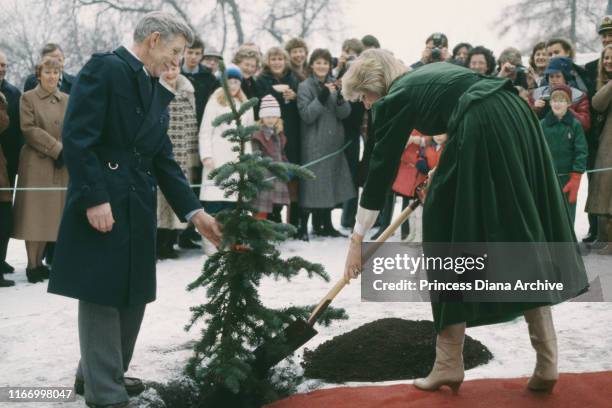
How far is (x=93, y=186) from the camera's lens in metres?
3.52

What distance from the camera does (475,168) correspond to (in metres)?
3.59

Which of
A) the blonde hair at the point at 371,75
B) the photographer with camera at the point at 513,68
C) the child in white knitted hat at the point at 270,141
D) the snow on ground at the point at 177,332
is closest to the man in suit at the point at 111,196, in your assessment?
the snow on ground at the point at 177,332

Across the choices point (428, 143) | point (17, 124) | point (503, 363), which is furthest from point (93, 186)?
point (428, 143)

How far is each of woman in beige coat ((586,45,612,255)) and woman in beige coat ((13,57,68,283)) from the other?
16.5 ft

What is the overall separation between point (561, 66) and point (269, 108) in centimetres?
294

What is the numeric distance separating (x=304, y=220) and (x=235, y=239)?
16.4 ft

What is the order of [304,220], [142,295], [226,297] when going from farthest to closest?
1. [304,220]
2. [226,297]
3. [142,295]

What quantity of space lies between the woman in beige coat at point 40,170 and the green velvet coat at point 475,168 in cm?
409

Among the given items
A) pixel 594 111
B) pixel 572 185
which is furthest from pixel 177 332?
pixel 594 111

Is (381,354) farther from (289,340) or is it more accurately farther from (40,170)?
(40,170)

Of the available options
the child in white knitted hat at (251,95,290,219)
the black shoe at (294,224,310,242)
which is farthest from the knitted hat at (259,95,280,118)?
the black shoe at (294,224,310,242)

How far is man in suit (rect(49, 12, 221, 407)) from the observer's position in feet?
11.6

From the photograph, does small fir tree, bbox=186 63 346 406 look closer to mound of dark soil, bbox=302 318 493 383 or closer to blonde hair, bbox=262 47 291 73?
mound of dark soil, bbox=302 318 493 383

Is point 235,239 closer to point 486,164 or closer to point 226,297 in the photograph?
point 226,297
